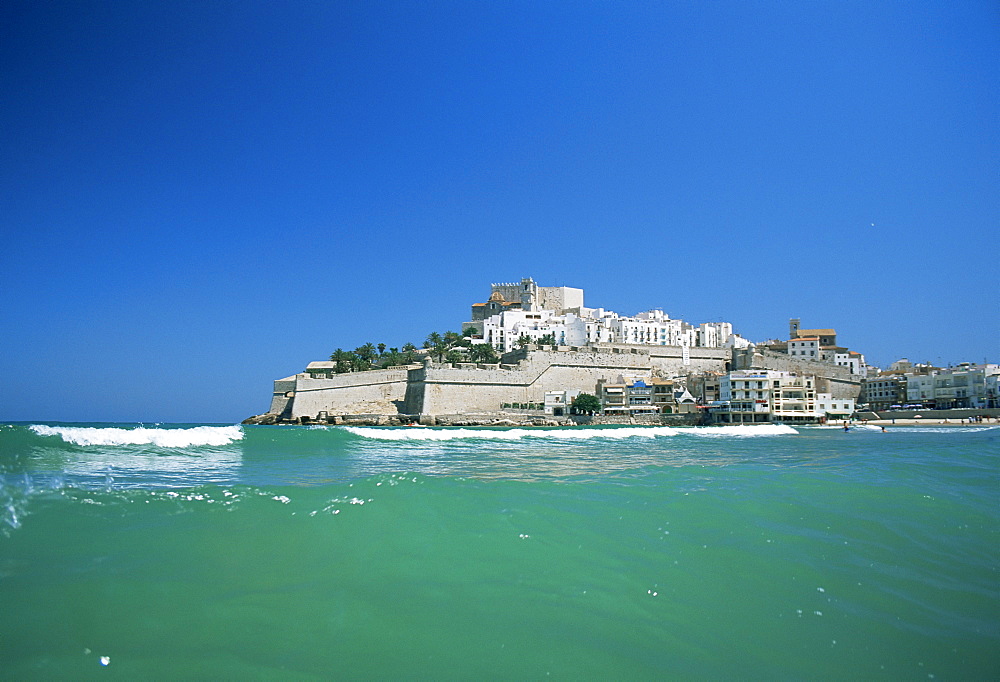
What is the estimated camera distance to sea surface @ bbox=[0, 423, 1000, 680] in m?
2.48

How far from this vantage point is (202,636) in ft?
8.53

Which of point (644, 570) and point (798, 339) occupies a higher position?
point (798, 339)

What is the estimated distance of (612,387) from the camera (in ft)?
140

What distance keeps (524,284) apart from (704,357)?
20170 millimetres

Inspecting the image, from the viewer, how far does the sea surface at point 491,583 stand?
248cm

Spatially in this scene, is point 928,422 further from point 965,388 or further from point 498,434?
point 498,434

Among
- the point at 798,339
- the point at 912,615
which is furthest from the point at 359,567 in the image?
the point at 798,339

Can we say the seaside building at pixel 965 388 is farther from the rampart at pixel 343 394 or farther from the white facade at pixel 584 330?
the rampart at pixel 343 394

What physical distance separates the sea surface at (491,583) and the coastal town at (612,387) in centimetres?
3292

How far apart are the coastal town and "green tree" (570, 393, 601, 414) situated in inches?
2.7

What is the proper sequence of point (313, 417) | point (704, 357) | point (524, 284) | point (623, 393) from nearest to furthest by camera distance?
point (313, 417) → point (623, 393) → point (704, 357) → point (524, 284)

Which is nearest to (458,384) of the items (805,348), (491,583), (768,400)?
(768,400)

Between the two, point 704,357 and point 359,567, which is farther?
point 704,357

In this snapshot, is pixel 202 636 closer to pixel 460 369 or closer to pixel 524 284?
pixel 460 369
